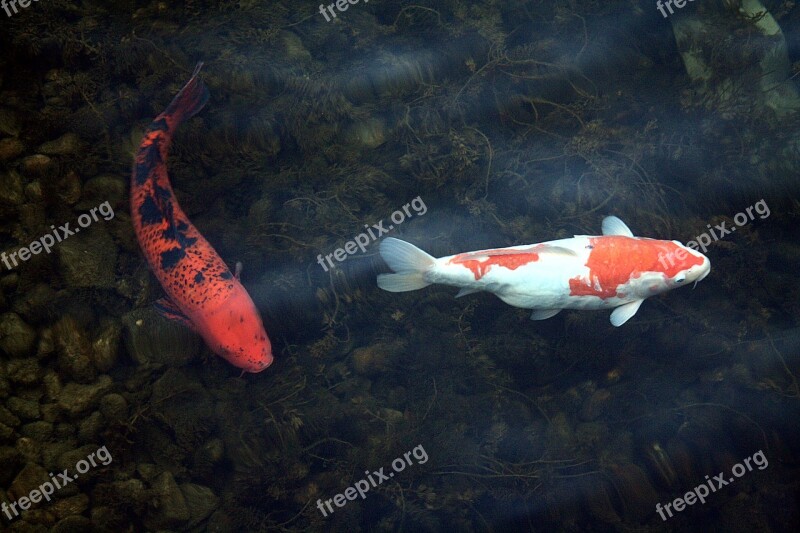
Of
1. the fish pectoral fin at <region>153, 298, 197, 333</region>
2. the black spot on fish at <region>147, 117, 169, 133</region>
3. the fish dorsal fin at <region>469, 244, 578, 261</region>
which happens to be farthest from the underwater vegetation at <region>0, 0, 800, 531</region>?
the fish dorsal fin at <region>469, 244, 578, 261</region>

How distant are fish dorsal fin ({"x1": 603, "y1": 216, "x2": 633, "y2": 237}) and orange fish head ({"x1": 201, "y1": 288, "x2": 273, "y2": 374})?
300 cm

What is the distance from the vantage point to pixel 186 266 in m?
4.20

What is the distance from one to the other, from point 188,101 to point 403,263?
2274 millimetres

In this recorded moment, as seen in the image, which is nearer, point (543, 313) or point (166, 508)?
point (166, 508)

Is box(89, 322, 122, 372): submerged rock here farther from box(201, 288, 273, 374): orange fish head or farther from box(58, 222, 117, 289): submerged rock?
box(201, 288, 273, 374): orange fish head

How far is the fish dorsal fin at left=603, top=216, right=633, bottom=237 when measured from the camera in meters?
4.27

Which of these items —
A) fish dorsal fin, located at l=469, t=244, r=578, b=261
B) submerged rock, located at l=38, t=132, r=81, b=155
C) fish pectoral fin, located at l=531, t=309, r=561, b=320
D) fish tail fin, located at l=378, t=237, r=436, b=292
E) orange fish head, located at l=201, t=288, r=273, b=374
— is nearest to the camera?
fish tail fin, located at l=378, t=237, r=436, b=292

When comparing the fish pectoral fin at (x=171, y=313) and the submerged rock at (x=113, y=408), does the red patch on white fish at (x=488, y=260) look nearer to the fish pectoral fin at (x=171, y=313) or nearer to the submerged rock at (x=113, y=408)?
the fish pectoral fin at (x=171, y=313)

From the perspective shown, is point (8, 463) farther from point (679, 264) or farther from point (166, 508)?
point (679, 264)

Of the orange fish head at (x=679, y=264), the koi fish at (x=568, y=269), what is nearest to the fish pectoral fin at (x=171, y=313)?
the koi fish at (x=568, y=269)

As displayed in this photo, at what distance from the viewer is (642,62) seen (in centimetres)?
510

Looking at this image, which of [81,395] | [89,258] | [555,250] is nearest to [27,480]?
[81,395]

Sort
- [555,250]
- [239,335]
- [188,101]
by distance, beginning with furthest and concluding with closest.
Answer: [188,101]
[239,335]
[555,250]

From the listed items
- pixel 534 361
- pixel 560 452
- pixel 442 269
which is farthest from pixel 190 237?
pixel 560 452
